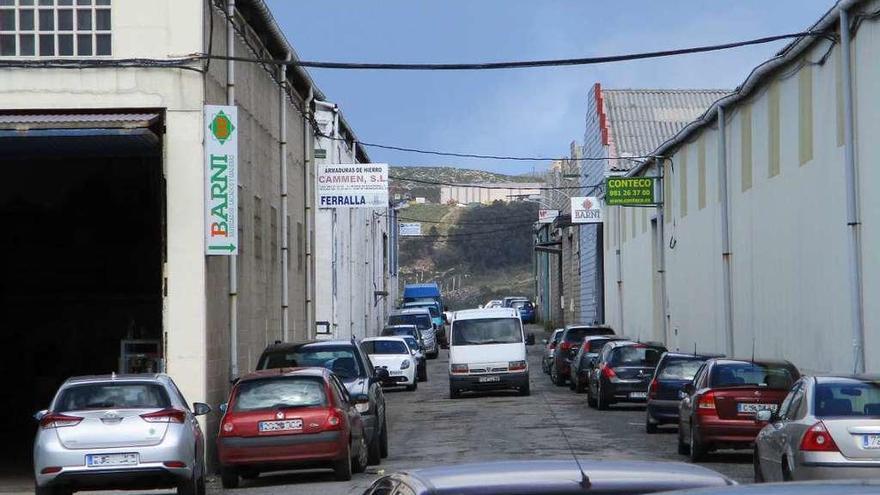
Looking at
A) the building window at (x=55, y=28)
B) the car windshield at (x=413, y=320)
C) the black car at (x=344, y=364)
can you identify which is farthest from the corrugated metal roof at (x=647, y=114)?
the building window at (x=55, y=28)

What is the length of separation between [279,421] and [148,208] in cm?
1656

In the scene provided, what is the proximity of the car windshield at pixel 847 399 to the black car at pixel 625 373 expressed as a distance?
17.8 metres

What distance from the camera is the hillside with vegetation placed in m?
161

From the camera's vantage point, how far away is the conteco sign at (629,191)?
148 ft

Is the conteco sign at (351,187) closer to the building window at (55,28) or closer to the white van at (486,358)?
the white van at (486,358)

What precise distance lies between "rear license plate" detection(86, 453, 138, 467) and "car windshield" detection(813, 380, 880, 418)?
7.44m

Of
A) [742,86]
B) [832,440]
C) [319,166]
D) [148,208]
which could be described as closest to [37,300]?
[148,208]

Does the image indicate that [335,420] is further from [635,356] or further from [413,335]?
[413,335]

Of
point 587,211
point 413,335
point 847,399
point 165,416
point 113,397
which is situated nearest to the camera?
point 847,399

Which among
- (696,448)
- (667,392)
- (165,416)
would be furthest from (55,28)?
(667,392)

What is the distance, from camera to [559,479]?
5.53 metres

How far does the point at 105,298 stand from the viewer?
116ft

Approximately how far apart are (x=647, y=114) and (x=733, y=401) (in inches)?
1878

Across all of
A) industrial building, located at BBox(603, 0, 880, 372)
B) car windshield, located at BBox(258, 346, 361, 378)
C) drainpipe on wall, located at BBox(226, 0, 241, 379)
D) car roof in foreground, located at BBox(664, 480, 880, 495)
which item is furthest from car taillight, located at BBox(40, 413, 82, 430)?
car roof in foreground, located at BBox(664, 480, 880, 495)
